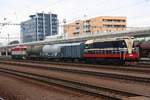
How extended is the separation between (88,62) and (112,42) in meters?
7.04

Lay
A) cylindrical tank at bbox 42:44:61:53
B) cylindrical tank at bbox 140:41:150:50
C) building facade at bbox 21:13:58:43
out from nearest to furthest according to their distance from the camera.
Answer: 1. cylindrical tank at bbox 140:41:150:50
2. cylindrical tank at bbox 42:44:61:53
3. building facade at bbox 21:13:58:43

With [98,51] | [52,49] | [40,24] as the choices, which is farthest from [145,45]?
[40,24]

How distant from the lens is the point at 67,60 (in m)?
52.2

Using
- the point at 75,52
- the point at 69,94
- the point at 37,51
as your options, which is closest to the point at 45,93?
the point at 69,94

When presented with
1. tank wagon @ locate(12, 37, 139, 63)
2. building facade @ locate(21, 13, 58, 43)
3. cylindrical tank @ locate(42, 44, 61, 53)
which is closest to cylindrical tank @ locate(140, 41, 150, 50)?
tank wagon @ locate(12, 37, 139, 63)

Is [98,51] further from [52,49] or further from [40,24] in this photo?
[40,24]

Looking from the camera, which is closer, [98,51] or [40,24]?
[98,51]

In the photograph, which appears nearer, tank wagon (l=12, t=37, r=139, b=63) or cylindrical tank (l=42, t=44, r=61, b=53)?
tank wagon (l=12, t=37, r=139, b=63)

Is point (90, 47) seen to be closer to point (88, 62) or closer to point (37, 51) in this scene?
point (88, 62)

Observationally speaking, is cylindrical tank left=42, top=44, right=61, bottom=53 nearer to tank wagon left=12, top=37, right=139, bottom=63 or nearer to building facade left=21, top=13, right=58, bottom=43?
tank wagon left=12, top=37, right=139, bottom=63

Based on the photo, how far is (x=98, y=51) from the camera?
39969 millimetres

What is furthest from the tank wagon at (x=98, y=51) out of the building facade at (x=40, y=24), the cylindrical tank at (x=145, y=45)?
the building facade at (x=40, y=24)

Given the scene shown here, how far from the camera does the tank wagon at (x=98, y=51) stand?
1410 inches

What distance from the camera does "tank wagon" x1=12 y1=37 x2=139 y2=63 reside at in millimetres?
35812
